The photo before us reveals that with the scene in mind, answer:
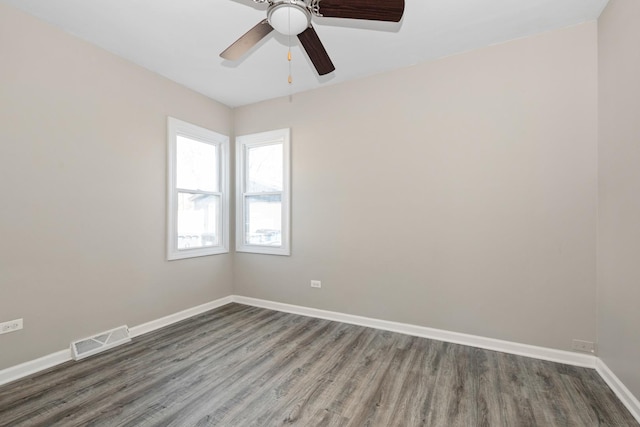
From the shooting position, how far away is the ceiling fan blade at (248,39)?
1.92 metres

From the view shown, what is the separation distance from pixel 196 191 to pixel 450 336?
3.48 metres

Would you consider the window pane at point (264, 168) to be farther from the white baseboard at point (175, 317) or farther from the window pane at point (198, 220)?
the white baseboard at point (175, 317)

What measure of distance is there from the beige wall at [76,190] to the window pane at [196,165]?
0.92 feet

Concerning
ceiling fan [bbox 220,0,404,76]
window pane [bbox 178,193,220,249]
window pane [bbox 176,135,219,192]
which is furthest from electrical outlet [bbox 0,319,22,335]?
ceiling fan [bbox 220,0,404,76]

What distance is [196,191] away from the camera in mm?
3824

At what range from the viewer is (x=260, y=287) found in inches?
162

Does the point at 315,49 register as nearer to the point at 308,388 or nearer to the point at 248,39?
the point at 248,39

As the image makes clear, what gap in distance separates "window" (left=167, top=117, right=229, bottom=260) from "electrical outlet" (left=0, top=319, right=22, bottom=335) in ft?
4.38

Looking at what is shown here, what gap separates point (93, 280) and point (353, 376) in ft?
8.46

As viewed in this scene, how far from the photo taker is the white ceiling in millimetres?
2283

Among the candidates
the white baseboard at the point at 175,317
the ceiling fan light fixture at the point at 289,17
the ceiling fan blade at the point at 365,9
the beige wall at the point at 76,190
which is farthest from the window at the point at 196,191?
the ceiling fan blade at the point at 365,9

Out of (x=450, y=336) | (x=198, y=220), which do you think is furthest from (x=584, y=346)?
(x=198, y=220)

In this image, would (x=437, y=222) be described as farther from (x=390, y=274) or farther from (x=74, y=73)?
(x=74, y=73)

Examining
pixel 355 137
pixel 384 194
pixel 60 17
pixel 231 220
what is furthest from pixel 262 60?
pixel 231 220
